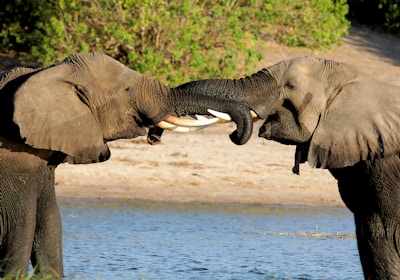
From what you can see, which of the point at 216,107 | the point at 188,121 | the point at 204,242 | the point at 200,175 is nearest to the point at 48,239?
the point at 188,121

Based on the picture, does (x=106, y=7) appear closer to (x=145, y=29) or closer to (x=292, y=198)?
(x=145, y=29)

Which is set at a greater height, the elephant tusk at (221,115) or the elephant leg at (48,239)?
the elephant tusk at (221,115)

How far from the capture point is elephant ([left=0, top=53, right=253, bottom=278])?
8.10 metres

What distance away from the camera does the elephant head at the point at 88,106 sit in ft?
26.5

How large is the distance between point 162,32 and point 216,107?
11.4 m

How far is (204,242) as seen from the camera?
486 inches

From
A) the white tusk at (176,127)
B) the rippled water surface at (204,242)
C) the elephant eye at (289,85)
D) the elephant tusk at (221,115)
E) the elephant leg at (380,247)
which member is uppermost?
the elephant eye at (289,85)

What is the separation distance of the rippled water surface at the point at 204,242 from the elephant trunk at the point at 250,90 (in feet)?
8.21

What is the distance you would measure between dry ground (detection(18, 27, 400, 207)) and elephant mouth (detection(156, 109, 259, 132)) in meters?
5.89

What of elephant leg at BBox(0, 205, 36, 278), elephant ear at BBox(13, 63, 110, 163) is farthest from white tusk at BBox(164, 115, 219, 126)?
elephant leg at BBox(0, 205, 36, 278)

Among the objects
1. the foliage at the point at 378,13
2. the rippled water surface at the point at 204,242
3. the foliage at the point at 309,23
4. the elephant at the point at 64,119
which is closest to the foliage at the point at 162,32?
the foliage at the point at 309,23

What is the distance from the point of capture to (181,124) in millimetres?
8188

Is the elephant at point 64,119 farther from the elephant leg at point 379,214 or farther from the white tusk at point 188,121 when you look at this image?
the elephant leg at point 379,214

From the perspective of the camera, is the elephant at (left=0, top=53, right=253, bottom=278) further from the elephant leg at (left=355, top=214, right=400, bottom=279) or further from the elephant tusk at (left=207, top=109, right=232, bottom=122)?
the elephant leg at (left=355, top=214, right=400, bottom=279)
